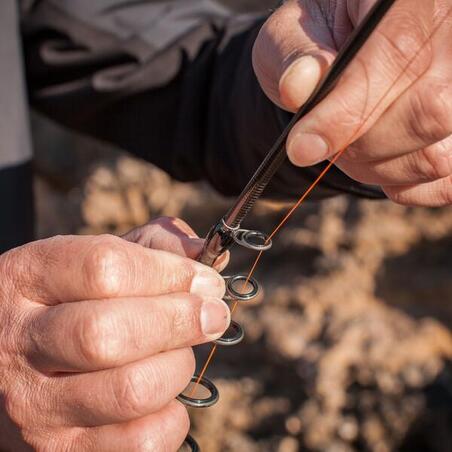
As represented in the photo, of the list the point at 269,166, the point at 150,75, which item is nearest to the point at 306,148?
the point at 269,166

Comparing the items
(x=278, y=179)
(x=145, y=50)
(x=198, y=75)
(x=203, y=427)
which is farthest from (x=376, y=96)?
(x=203, y=427)

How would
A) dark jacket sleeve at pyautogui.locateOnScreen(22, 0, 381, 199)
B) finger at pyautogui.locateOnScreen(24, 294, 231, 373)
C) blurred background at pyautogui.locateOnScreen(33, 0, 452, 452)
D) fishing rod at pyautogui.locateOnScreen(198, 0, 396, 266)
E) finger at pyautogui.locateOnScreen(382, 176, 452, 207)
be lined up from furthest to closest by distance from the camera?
blurred background at pyautogui.locateOnScreen(33, 0, 452, 452), dark jacket sleeve at pyautogui.locateOnScreen(22, 0, 381, 199), finger at pyautogui.locateOnScreen(382, 176, 452, 207), finger at pyautogui.locateOnScreen(24, 294, 231, 373), fishing rod at pyautogui.locateOnScreen(198, 0, 396, 266)

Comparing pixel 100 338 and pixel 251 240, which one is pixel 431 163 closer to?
pixel 251 240

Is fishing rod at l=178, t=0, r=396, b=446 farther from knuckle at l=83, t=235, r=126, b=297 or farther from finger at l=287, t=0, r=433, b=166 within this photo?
knuckle at l=83, t=235, r=126, b=297

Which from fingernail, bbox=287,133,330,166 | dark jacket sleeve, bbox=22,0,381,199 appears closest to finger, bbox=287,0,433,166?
fingernail, bbox=287,133,330,166

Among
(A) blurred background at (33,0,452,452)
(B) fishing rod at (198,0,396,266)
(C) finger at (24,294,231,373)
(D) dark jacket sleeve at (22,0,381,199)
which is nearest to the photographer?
(B) fishing rod at (198,0,396,266)

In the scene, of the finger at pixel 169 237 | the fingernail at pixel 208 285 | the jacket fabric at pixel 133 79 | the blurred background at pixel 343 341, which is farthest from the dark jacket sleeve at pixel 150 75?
the fingernail at pixel 208 285
